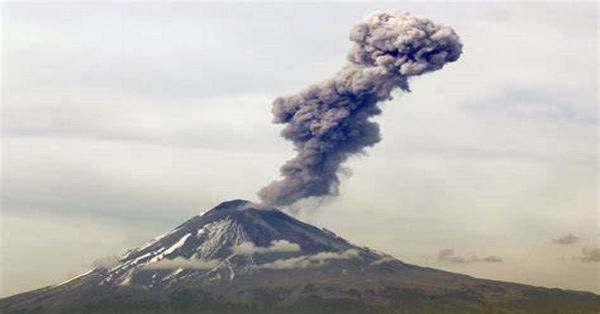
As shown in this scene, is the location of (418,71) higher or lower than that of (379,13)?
lower

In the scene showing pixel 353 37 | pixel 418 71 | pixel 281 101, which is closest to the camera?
pixel 418 71

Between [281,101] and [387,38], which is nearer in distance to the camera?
[387,38]

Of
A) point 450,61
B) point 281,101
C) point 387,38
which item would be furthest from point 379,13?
point 281,101

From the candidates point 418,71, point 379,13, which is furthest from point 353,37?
point 418,71

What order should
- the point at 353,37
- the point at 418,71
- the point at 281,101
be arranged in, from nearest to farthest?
the point at 418,71, the point at 353,37, the point at 281,101

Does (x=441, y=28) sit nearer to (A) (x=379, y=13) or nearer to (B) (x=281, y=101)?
(A) (x=379, y=13)

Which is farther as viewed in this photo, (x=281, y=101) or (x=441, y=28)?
(x=281, y=101)

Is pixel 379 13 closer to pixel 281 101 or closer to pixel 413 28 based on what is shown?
pixel 413 28

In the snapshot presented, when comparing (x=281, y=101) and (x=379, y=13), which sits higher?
(x=379, y=13)

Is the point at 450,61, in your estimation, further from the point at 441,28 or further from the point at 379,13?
the point at 379,13
